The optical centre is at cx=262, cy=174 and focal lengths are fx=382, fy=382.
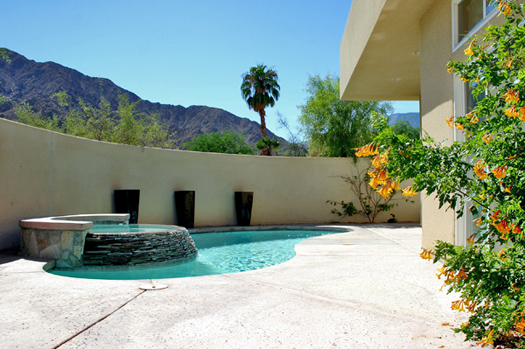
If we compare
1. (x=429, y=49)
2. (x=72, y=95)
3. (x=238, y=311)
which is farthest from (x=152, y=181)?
(x=72, y=95)

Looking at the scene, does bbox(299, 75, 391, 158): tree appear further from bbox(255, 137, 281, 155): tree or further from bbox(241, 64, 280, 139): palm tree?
bbox(255, 137, 281, 155): tree

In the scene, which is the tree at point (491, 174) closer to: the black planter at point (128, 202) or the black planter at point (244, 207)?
the black planter at point (128, 202)

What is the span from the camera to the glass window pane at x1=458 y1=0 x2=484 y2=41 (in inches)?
146

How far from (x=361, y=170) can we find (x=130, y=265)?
27.2ft

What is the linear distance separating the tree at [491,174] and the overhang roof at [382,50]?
11.1 ft

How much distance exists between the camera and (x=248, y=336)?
87.8 inches

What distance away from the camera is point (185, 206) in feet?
30.9

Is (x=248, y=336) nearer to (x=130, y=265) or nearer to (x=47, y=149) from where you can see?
(x=130, y=265)

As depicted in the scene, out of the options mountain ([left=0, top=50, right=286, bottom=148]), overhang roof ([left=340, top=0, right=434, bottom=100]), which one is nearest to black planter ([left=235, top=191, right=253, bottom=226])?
overhang roof ([left=340, top=0, right=434, bottom=100])

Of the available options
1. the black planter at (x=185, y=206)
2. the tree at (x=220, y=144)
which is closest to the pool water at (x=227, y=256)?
the black planter at (x=185, y=206)

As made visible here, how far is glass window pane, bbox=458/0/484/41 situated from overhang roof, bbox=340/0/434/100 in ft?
2.51

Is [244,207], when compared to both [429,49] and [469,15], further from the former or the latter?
[469,15]

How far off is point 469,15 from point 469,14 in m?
0.01

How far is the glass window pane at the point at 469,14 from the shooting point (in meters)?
3.70
